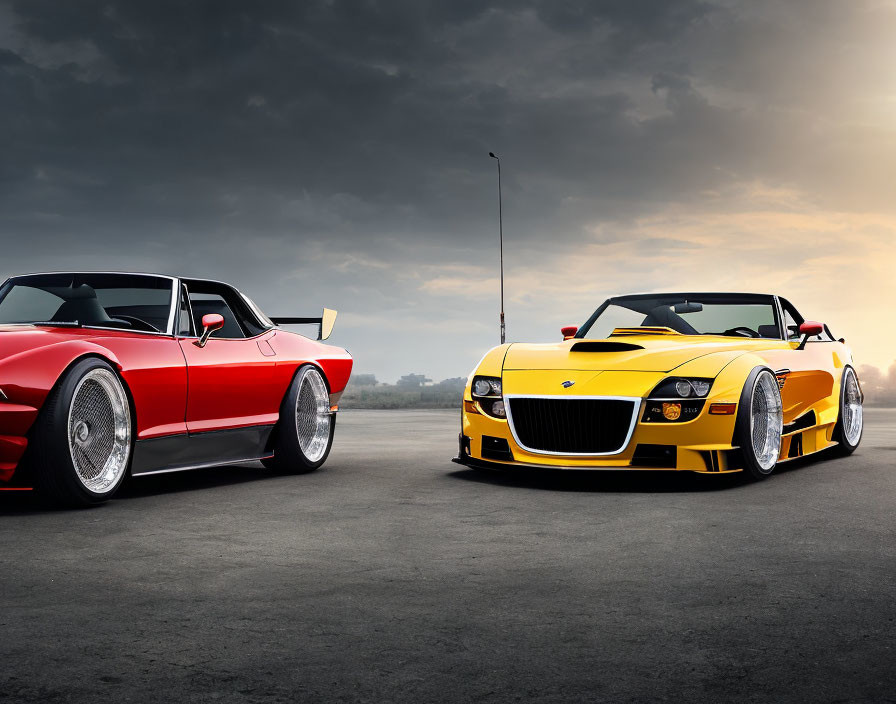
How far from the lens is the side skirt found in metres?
6.72

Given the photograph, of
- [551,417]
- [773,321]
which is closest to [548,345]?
[551,417]

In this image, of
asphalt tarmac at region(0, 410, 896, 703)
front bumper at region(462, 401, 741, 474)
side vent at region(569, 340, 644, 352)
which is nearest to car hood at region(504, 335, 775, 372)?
side vent at region(569, 340, 644, 352)

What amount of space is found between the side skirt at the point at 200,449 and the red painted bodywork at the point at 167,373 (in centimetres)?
6

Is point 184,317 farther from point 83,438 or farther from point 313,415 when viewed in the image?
point 83,438

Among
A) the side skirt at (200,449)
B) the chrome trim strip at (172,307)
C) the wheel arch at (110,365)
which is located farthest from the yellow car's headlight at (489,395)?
the wheel arch at (110,365)

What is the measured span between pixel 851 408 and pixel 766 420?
2.56 metres

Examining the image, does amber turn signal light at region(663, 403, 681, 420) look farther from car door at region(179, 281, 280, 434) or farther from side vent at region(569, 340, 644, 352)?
car door at region(179, 281, 280, 434)

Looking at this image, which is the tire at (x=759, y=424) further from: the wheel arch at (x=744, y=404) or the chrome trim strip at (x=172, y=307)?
the chrome trim strip at (x=172, y=307)

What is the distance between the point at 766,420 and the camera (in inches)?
309

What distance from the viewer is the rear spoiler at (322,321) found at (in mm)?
8891

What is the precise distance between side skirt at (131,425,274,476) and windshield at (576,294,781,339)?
3145 mm

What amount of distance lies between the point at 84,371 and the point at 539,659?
12.8 feet

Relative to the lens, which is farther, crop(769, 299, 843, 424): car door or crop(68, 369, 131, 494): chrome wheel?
crop(769, 299, 843, 424): car door

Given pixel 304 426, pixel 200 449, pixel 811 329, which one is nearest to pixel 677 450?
pixel 811 329
